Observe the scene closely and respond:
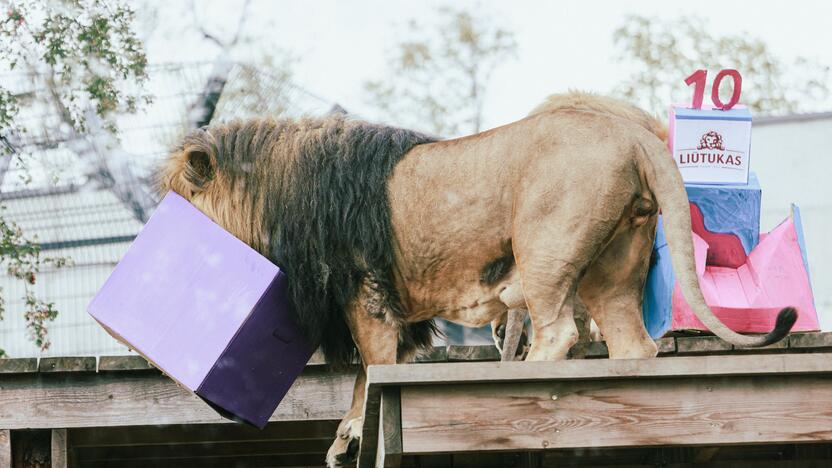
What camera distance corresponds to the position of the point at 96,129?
780 centimetres

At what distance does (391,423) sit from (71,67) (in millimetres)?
5335

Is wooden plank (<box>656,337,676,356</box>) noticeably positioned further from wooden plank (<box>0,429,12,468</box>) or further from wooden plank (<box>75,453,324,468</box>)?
wooden plank (<box>0,429,12,468</box>)

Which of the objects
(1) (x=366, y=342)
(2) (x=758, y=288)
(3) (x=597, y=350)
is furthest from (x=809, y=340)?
(1) (x=366, y=342)

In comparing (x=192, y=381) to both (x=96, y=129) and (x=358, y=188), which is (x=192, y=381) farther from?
(x=96, y=129)

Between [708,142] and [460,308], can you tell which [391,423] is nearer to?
[460,308]

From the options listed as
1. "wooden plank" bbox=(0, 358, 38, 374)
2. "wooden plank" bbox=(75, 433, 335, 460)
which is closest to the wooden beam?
"wooden plank" bbox=(0, 358, 38, 374)

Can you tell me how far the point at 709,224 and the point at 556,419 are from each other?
5.18 feet

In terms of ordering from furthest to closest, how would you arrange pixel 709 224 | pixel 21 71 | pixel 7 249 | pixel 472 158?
pixel 21 71, pixel 7 249, pixel 709 224, pixel 472 158

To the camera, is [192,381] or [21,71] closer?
[192,381]

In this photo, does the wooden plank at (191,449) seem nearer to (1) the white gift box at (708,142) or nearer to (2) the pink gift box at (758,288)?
(2) the pink gift box at (758,288)

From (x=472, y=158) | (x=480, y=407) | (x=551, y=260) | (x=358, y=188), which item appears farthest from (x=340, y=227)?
(x=480, y=407)

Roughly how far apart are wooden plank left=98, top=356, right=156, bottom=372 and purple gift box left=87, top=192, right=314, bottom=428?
421 mm

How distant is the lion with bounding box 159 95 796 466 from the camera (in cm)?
345

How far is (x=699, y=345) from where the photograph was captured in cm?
438
